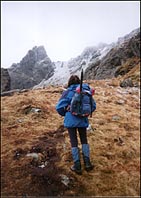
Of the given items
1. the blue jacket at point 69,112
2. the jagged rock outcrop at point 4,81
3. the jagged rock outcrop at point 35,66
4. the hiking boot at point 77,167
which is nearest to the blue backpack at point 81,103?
the blue jacket at point 69,112

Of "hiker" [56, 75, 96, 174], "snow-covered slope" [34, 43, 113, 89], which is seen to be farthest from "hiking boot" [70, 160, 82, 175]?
"snow-covered slope" [34, 43, 113, 89]

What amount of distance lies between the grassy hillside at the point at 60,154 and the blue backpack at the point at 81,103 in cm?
202

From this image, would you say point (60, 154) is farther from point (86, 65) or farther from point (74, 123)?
point (86, 65)

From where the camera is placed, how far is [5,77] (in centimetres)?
4519

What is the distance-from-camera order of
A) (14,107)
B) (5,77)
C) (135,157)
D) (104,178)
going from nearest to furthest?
(104,178), (135,157), (14,107), (5,77)

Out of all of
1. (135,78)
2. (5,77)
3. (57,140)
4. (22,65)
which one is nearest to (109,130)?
(57,140)

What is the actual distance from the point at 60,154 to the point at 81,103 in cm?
288

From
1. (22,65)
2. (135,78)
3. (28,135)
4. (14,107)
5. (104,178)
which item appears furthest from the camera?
(22,65)

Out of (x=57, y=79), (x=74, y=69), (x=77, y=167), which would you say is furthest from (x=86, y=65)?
(x=77, y=167)

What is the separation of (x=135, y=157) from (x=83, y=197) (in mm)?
3504

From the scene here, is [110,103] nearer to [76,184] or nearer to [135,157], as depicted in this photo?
[135,157]

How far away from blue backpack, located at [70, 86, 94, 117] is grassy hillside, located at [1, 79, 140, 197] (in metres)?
2.02

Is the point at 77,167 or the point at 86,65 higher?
the point at 86,65

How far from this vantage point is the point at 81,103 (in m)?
8.69
